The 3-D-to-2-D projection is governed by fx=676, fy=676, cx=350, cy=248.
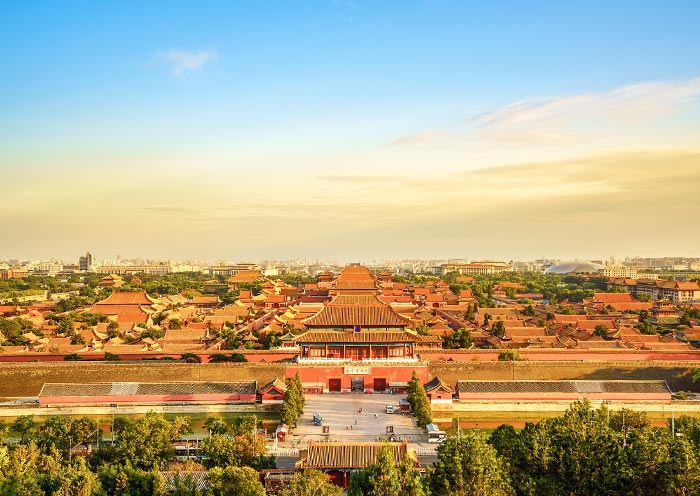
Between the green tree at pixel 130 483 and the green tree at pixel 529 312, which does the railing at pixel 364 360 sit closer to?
the green tree at pixel 130 483

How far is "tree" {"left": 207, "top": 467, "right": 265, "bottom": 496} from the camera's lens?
41.3 feet

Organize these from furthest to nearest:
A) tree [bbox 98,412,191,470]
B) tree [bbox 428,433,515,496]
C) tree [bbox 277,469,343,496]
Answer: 1. tree [bbox 98,412,191,470]
2. tree [bbox 277,469,343,496]
3. tree [bbox 428,433,515,496]

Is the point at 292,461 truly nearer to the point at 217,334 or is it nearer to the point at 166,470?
the point at 166,470

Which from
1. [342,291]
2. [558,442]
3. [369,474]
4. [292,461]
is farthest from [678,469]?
[342,291]

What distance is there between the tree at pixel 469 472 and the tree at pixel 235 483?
3398 mm

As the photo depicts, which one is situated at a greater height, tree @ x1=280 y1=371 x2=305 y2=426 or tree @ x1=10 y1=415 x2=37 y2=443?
tree @ x1=280 y1=371 x2=305 y2=426

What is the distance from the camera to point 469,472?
37.0ft

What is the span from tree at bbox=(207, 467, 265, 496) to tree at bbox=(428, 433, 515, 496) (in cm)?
340

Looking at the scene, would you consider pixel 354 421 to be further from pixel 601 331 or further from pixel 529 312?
pixel 529 312

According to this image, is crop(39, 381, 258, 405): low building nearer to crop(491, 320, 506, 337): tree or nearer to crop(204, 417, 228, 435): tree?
crop(204, 417, 228, 435): tree

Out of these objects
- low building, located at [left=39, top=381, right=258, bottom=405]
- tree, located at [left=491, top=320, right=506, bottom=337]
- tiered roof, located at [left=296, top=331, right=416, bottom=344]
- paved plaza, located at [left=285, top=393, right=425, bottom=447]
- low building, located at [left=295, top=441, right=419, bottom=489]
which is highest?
tiered roof, located at [left=296, top=331, right=416, bottom=344]

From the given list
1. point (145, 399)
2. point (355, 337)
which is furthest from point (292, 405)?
point (145, 399)

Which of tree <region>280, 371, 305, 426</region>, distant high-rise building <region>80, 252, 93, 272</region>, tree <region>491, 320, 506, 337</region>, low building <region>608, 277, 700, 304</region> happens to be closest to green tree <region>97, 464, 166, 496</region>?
tree <region>280, 371, 305, 426</region>

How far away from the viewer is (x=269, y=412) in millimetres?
23531
